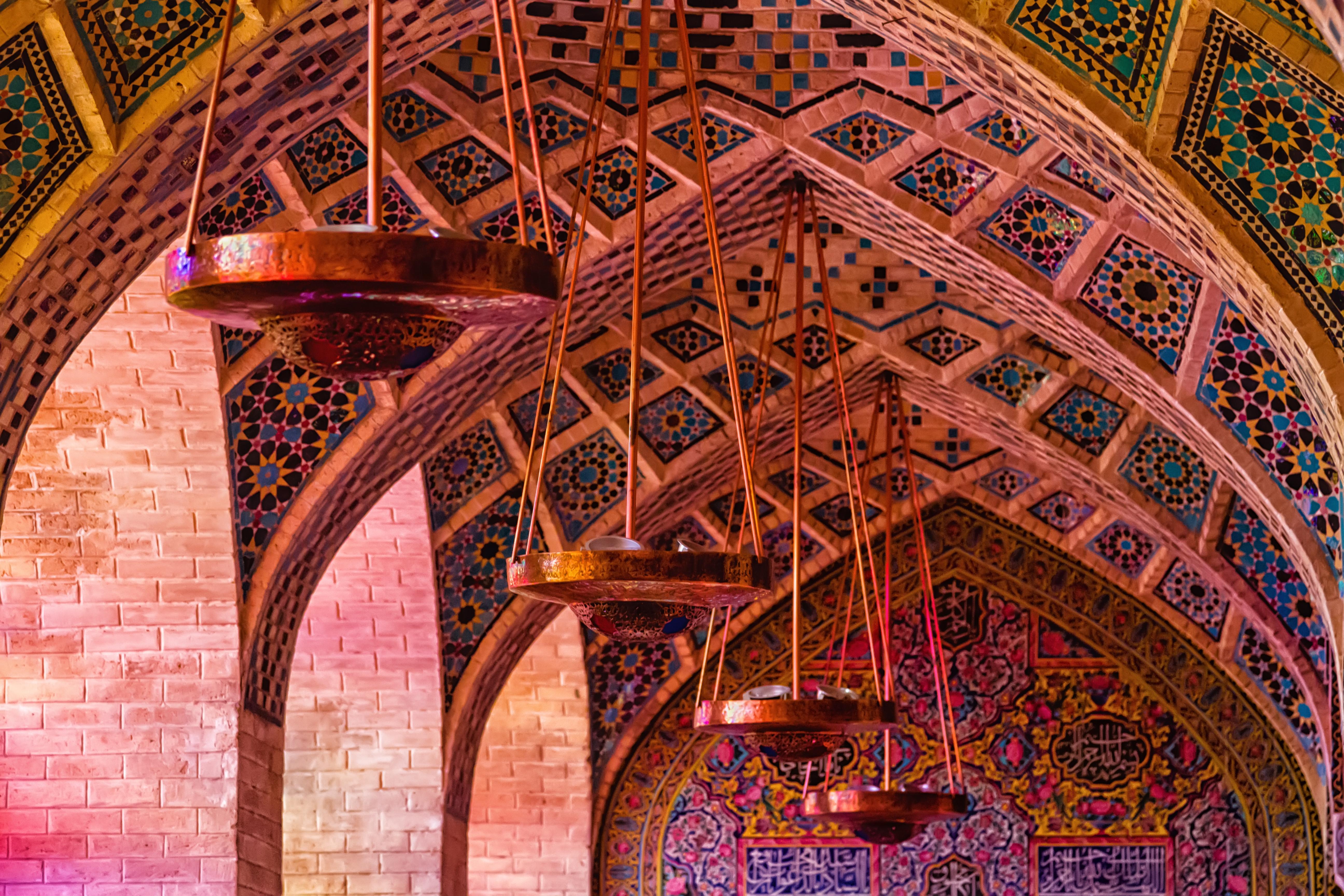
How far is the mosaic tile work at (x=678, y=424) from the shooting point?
9.22 meters

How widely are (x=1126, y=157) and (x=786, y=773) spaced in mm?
5908

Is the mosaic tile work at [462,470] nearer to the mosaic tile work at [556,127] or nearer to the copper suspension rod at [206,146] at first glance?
the mosaic tile work at [556,127]

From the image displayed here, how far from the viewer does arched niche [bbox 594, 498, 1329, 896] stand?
410 inches

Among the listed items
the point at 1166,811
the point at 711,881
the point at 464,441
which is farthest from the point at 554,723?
the point at 1166,811

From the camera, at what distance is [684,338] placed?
9109 mm

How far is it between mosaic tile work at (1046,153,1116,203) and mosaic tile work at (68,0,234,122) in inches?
118

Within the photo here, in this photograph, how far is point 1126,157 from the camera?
549cm

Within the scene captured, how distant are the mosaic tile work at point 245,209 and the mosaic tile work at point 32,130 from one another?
3.74ft

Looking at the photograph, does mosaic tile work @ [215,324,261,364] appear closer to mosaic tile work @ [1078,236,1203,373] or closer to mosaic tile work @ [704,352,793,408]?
mosaic tile work @ [704,352,793,408]

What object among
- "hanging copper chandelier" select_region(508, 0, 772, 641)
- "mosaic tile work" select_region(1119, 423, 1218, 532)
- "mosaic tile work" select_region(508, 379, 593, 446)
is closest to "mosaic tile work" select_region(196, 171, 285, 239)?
"hanging copper chandelier" select_region(508, 0, 772, 641)

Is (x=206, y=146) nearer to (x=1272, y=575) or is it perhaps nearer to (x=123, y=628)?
(x=123, y=628)

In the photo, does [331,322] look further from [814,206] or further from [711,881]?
[711,881]

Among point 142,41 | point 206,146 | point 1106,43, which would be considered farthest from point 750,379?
point 206,146

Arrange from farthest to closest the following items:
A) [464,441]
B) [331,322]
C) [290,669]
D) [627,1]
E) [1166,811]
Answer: [1166,811]
[464,441]
[290,669]
[627,1]
[331,322]
